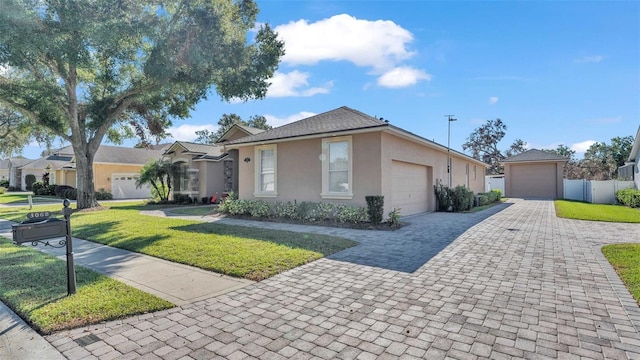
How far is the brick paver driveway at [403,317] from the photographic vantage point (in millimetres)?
2967

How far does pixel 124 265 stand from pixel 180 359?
13.0 ft

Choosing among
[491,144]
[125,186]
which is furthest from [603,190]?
[125,186]

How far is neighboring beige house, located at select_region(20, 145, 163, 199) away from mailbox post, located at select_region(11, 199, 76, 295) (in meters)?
24.9

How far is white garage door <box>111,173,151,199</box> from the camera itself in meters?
28.9

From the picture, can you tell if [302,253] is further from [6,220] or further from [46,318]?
[6,220]

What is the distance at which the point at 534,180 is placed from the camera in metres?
28.8

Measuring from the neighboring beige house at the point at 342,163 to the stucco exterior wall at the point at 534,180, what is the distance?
18252 millimetres

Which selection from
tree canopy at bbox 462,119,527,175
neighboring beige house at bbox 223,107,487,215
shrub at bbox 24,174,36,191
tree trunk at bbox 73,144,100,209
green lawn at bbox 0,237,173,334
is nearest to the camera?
green lawn at bbox 0,237,173,334

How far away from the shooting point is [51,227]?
13.7ft

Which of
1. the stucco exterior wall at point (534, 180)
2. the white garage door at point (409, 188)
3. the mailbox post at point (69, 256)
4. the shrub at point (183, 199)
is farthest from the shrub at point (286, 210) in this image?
the stucco exterior wall at point (534, 180)

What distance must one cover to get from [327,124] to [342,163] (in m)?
1.84

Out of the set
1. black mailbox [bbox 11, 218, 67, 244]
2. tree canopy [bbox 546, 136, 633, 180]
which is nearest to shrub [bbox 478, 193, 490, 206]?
black mailbox [bbox 11, 218, 67, 244]

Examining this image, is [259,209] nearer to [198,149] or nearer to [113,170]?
[198,149]

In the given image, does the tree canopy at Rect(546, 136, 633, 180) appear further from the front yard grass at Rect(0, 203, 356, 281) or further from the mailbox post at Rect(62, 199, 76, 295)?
the mailbox post at Rect(62, 199, 76, 295)
